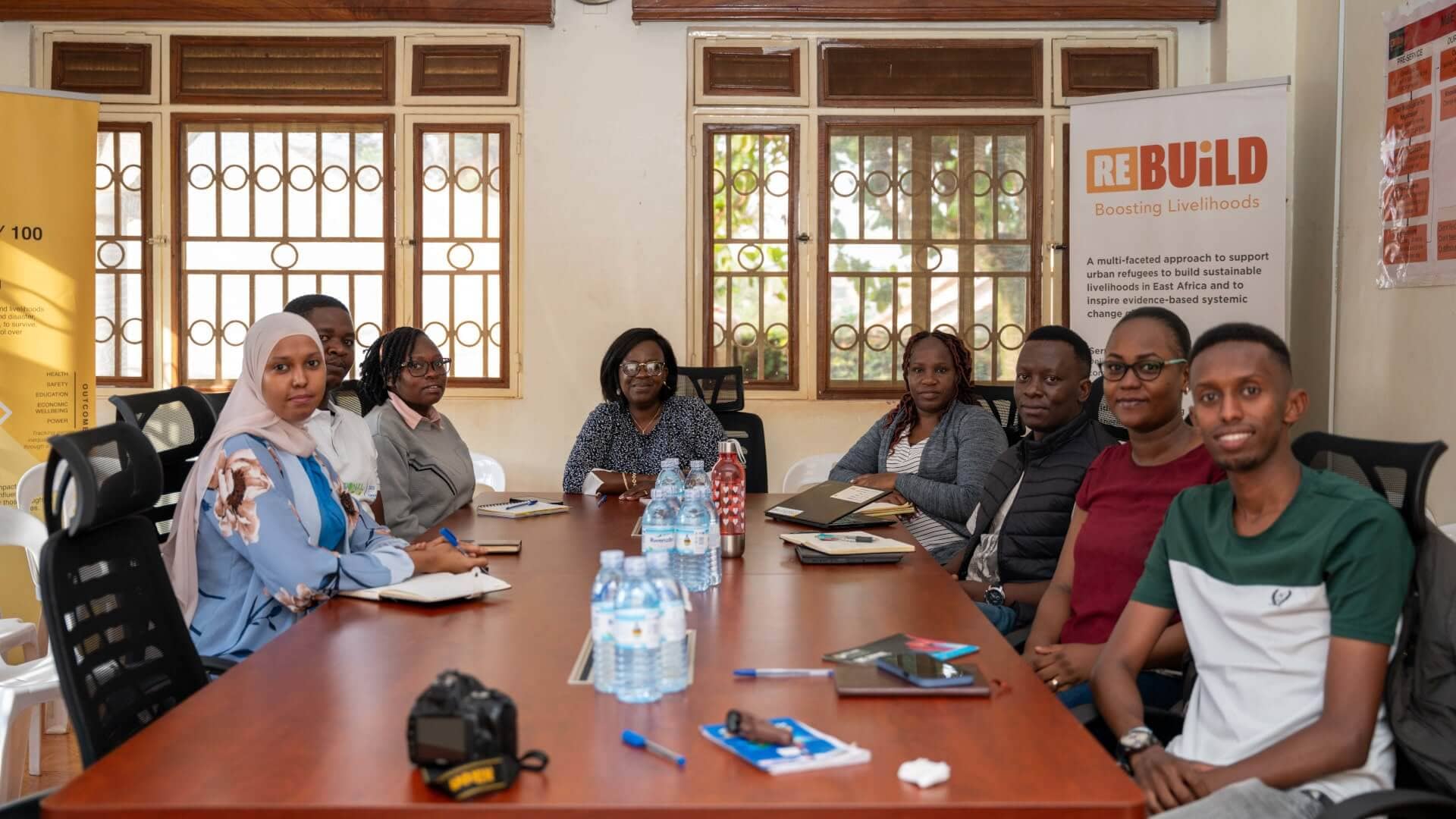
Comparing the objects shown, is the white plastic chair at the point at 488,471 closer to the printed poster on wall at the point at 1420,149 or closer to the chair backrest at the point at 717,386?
the chair backrest at the point at 717,386

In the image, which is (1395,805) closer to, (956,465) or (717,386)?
(956,465)

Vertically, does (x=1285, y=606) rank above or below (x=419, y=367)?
below

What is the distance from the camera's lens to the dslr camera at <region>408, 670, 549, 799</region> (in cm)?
136

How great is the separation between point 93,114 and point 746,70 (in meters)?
2.80

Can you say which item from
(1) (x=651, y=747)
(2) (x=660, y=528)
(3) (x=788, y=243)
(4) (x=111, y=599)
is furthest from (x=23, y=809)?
(3) (x=788, y=243)

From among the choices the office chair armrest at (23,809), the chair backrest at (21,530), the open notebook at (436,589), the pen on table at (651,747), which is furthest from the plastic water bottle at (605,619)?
the chair backrest at (21,530)

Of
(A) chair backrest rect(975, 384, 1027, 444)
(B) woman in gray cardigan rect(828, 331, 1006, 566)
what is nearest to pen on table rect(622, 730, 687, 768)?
(B) woman in gray cardigan rect(828, 331, 1006, 566)

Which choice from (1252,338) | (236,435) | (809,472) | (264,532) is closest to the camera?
(1252,338)

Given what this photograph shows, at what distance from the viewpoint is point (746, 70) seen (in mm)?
5730

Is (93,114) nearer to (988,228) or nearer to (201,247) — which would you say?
(201,247)

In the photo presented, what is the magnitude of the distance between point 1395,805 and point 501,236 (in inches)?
190

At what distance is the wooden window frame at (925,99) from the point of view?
18.7 feet

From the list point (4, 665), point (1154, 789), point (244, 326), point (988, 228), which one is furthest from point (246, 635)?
point (988, 228)

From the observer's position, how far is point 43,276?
4531 mm
